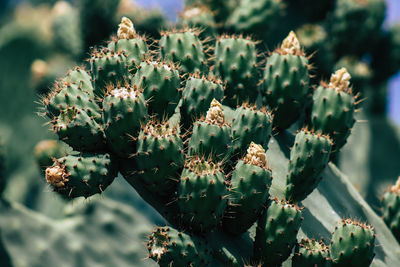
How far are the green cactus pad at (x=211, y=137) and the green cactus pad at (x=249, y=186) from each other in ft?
0.38

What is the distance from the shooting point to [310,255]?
2695 mm

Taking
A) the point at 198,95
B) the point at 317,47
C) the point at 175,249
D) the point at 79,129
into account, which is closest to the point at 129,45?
the point at 198,95

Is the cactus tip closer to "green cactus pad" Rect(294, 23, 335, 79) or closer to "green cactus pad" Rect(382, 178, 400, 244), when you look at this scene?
"green cactus pad" Rect(382, 178, 400, 244)

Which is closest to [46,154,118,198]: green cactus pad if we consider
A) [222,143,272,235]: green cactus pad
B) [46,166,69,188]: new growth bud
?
[46,166,69,188]: new growth bud

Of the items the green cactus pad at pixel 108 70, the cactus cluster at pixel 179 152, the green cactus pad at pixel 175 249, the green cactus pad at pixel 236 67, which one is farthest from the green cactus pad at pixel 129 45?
the green cactus pad at pixel 175 249

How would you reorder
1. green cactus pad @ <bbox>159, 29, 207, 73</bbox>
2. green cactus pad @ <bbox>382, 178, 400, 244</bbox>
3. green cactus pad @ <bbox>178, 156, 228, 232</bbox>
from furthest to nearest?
green cactus pad @ <bbox>382, 178, 400, 244</bbox> < green cactus pad @ <bbox>159, 29, 207, 73</bbox> < green cactus pad @ <bbox>178, 156, 228, 232</bbox>

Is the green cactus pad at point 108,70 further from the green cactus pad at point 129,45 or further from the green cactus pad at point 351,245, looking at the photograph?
the green cactus pad at point 351,245

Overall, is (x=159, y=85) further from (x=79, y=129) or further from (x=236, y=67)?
(x=236, y=67)

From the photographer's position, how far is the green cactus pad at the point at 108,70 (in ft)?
9.28

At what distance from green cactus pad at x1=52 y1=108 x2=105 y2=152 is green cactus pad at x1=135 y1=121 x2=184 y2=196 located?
0.27m

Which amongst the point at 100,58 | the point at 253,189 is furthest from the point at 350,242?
the point at 100,58

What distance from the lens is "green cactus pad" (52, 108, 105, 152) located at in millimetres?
2709

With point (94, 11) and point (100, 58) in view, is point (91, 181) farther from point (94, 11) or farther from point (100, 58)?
point (94, 11)

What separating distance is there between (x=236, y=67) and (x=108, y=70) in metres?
0.89
